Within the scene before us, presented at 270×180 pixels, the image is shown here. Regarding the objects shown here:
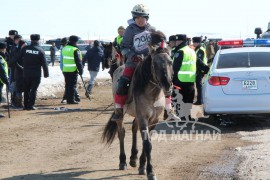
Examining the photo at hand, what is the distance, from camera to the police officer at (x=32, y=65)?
18406 millimetres

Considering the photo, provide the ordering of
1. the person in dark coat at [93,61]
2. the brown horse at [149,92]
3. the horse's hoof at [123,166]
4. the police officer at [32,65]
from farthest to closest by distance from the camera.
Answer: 1. the person in dark coat at [93,61]
2. the police officer at [32,65]
3. the horse's hoof at [123,166]
4. the brown horse at [149,92]

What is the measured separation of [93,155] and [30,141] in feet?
7.12

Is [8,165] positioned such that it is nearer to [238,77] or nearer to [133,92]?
[133,92]

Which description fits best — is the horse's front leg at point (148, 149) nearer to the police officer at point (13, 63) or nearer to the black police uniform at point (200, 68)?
the black police uniform at point (200, 68)

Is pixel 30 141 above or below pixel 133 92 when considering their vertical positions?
below

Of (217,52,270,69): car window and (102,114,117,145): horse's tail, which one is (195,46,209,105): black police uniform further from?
(102,114,117,145): horse's tail

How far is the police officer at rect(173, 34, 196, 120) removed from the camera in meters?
14.9

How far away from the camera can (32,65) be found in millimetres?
18469

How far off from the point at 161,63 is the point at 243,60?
20.5 ft

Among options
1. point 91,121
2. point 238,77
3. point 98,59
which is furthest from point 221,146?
point 98,59

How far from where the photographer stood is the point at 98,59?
2353cm

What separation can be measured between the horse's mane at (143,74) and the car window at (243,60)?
553cm

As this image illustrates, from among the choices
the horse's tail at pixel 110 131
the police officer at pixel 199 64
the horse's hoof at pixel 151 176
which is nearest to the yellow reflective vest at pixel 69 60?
the police officer at pixel 199 64

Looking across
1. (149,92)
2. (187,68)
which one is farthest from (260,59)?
(149,92)
